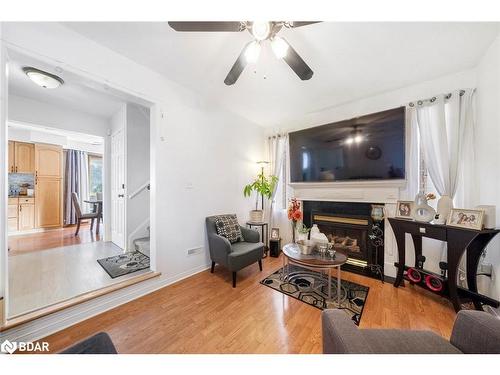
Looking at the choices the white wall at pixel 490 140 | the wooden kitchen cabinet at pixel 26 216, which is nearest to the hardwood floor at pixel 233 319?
the white wall at pixel 490 140

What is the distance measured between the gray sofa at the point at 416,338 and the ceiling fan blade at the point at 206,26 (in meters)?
1.81

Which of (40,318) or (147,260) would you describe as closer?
(40,318)

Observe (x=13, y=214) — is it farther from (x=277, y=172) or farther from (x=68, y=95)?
(x=277, y=172)

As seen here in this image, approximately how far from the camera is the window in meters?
5.83

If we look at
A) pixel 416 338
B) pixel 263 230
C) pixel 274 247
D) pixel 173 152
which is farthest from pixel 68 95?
pixel 416 338

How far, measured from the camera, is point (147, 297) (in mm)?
1997

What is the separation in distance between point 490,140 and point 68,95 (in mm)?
5237

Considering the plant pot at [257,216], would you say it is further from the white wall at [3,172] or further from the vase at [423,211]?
the white wall at [3,172]

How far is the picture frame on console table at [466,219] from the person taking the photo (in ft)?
5.14

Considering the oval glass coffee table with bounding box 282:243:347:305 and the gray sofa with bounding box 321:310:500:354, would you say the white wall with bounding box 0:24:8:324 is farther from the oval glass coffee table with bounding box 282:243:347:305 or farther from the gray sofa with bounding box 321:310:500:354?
the oval glass coffee table with bounding box 282:243:347:305

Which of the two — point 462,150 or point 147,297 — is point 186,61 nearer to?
point 147,297

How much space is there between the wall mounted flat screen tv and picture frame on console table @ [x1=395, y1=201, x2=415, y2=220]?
Answer: 32 centimetres
